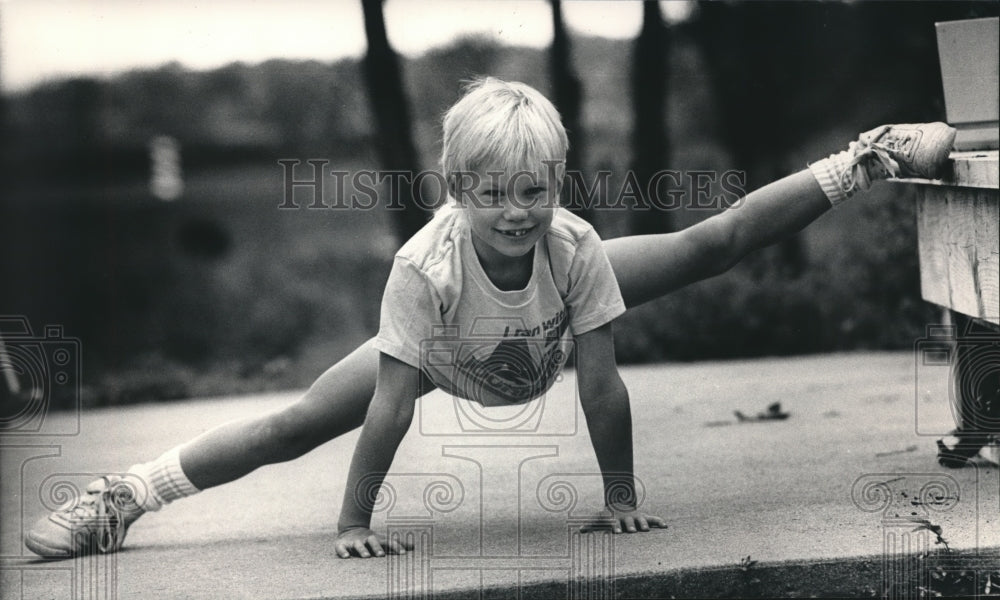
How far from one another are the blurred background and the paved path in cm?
77

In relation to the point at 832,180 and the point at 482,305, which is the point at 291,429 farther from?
the point at 832,180

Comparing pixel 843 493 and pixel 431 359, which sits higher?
pixel 431 359

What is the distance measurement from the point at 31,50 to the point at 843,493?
11.1 ft

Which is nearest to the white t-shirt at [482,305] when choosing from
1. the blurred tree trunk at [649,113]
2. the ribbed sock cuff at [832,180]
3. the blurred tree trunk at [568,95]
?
the ribbed sock cuff at [832,180]

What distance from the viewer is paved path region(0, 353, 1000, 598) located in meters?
2.22

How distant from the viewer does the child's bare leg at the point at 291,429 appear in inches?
101

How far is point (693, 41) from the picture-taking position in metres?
5.11

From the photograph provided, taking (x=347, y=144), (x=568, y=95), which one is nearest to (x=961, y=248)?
(x=568, y=95)

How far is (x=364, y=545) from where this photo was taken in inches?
94.0

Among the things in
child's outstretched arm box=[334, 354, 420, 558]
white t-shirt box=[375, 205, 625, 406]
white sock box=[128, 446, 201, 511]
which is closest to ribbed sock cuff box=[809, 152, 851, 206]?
white t-shirt box=[375, 205, 625, 406]

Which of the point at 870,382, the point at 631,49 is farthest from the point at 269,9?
the point at 870,382

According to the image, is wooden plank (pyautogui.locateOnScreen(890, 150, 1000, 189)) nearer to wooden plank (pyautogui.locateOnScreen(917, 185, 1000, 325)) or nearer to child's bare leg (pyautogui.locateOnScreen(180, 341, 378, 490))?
wooden plank (pyautogui.locateOnScreen(917, 185, 1000, 325))

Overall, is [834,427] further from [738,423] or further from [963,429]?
[963,429]

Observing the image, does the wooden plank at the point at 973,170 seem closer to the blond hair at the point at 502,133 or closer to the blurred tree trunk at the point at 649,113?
the blond hair at the point at 502,133
